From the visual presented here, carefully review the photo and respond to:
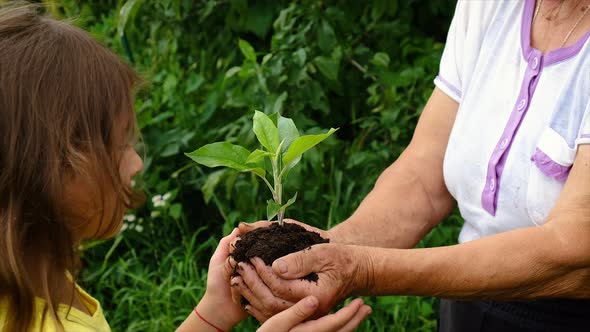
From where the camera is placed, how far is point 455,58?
2.31m

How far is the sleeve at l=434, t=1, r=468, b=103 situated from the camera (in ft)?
7.49

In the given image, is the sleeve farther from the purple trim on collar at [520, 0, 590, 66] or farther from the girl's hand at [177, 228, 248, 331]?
the girl's hand at [177, 228, 248, 331]

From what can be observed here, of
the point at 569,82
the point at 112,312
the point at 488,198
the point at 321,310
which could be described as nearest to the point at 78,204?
the point at 321,310

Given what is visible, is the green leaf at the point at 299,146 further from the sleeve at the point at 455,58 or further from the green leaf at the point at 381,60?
the green leaf at the point at 381,60

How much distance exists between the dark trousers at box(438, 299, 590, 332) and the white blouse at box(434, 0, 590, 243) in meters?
0.19

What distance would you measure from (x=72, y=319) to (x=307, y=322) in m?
0.54

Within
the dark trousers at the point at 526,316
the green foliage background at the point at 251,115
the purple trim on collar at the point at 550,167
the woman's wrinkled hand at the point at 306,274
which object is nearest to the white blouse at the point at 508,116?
the purple trim on collar at the point at 550,167

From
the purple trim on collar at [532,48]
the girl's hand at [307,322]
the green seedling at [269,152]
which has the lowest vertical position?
the girl's hand at [307,322]

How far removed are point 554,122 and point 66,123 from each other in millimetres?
1089

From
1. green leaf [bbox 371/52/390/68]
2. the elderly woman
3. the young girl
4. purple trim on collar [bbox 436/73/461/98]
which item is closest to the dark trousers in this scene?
the elderly woman

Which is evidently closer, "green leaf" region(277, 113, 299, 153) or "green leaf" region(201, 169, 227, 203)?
"green leaf" region(277, 113, 299, 153)

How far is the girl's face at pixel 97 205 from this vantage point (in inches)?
75.0

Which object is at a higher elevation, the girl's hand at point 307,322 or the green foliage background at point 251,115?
the girl's hand at point 307,322

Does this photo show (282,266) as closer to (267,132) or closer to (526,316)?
(267,132)
